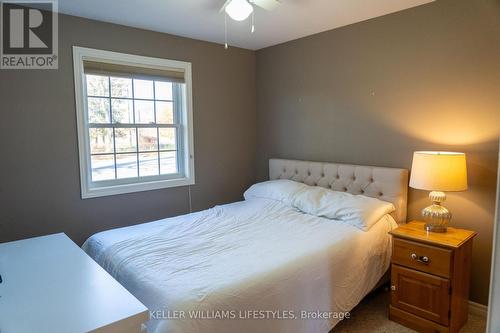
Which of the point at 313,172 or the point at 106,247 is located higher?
the point at 313,172

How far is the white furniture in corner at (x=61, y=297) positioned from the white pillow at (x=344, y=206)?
1856mm

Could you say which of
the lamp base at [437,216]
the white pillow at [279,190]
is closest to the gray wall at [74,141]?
the white pillow at [279,190]

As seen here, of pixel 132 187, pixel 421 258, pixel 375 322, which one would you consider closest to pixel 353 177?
pixel 421 258

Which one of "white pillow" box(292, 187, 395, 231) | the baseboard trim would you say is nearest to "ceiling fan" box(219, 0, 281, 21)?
"white pillow" box(292, 187, 395, 231)

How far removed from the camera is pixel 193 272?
1.77m

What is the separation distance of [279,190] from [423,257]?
1423mm

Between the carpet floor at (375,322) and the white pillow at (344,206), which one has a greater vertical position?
the white pillow at (344,206)

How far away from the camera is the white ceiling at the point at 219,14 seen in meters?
2.57

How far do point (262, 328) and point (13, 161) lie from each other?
236cm

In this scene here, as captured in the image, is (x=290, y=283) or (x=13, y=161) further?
(x=13, y=161)

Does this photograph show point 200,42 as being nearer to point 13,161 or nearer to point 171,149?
point 171,149

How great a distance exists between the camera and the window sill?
3008mm

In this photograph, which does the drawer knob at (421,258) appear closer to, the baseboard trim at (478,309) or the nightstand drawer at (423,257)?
the nightstand drawer at (423,257)

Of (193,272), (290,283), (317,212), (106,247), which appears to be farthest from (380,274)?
(106,247)
